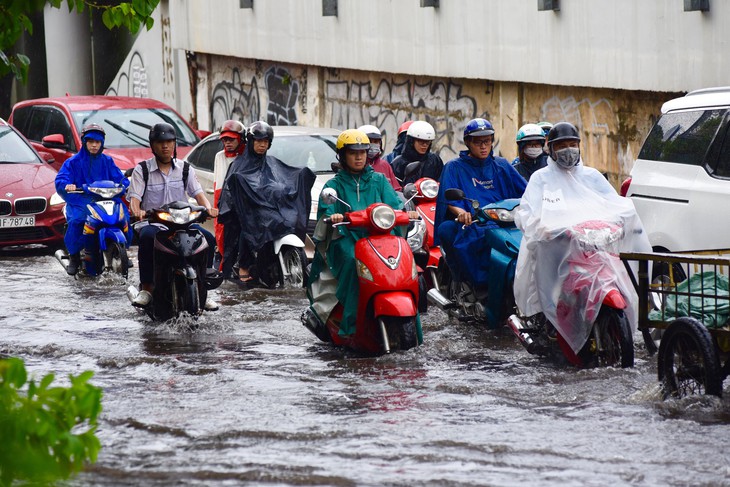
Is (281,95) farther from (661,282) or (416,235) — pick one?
(661,282)

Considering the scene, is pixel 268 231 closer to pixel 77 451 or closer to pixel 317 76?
pixel 77 451

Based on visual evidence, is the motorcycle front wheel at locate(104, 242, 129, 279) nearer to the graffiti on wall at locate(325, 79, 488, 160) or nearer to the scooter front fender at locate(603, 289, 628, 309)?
the scooter front fender at locate(603, 289, 628, 309)

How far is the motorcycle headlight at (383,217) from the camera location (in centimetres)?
899

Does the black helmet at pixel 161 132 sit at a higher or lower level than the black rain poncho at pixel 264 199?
higher

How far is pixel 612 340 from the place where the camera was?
8.19 metres

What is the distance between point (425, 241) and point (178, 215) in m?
2.28

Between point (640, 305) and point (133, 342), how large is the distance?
13.9 ft

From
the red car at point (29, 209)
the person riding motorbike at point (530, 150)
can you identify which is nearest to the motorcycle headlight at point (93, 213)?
the red car at point (29, 209)

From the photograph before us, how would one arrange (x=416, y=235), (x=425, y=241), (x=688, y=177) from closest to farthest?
(x=688, y=177), (x=416, y=235), (x=425, y=241)

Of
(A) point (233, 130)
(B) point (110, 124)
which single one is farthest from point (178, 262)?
(B) point (110, 124)

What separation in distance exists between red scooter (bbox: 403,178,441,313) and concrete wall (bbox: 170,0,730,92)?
12.9 ft

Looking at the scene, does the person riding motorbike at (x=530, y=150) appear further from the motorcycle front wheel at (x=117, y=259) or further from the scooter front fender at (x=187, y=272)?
the motorcycle front wheel at (x=117, y=259)

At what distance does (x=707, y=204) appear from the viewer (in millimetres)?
9344

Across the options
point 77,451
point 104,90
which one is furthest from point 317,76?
point 77,451
